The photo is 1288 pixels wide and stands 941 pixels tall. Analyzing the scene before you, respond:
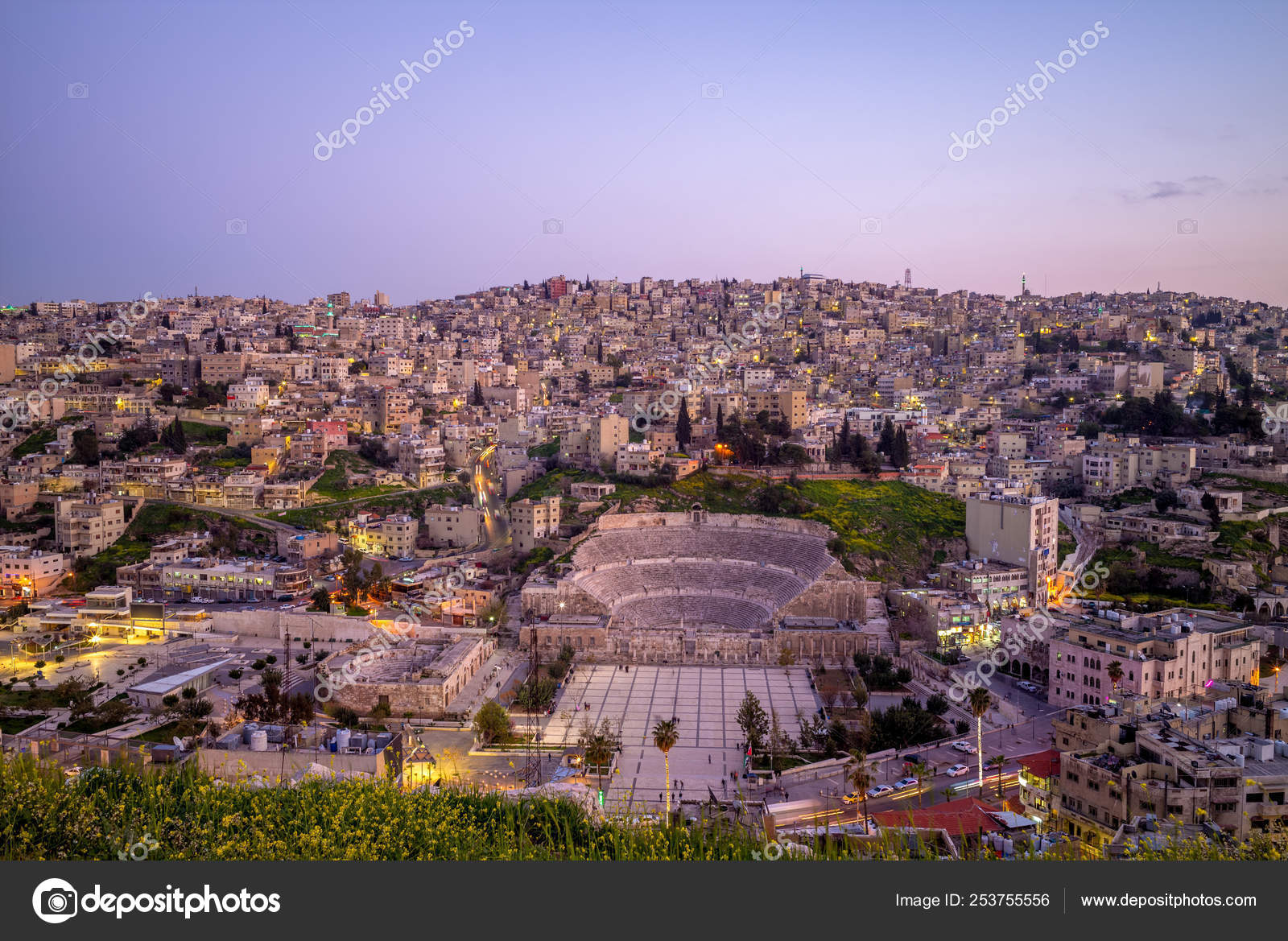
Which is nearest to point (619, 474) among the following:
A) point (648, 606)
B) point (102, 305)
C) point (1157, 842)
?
point (648, 606)

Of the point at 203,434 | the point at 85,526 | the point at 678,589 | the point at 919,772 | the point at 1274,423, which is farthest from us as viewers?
the point at 203,434

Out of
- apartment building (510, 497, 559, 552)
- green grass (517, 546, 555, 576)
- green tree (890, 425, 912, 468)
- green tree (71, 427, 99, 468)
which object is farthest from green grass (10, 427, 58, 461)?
green tree (890, 425, 912, 468)

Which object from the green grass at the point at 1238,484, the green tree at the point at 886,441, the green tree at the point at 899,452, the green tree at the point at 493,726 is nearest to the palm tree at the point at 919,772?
the green tree at the point at 493,726

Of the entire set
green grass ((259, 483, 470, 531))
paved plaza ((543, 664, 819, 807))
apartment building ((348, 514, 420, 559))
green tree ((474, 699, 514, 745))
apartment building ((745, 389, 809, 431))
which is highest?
apartment building ((745, 389, 809, 431))

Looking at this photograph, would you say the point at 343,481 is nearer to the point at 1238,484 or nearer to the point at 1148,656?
the point at 1148,656

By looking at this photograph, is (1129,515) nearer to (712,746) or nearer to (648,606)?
(648,606)

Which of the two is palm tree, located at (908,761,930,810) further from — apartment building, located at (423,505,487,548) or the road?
apartment building, located at (423,505,487,548)

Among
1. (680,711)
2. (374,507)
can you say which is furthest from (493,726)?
(374,507)
